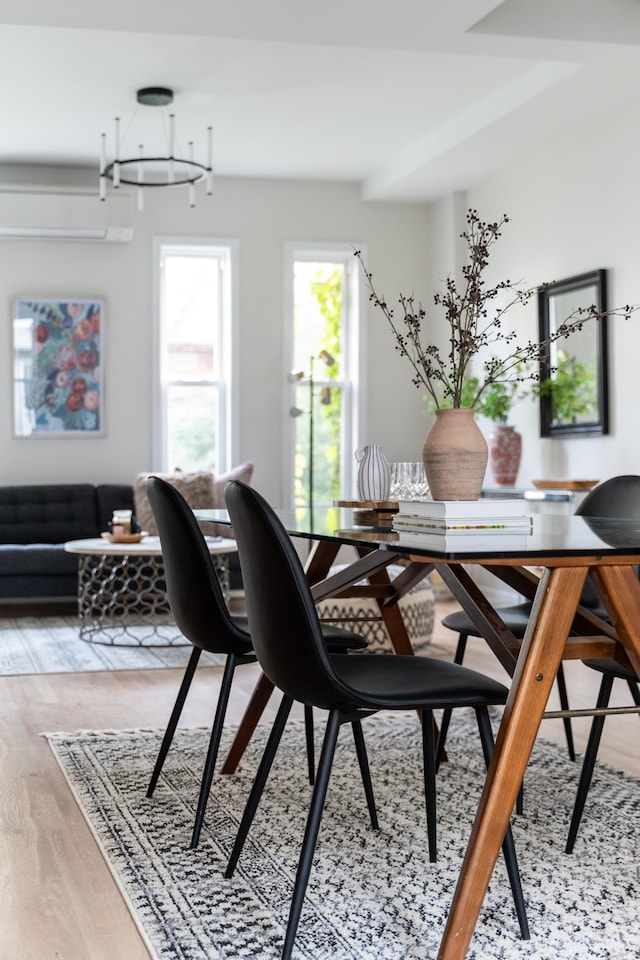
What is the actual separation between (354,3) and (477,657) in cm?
288

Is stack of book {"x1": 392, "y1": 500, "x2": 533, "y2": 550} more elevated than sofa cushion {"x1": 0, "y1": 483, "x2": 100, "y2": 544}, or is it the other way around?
stack of book {"x1": 392, "y1": 500, "x2": 533, "y2": 550}

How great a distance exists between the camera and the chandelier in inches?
230

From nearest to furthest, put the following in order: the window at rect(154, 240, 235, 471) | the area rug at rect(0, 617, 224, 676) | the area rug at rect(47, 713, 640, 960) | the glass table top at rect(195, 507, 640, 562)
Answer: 1. the glass table top at rect(195, 507, 640, 562)
2. the area rug at rect(47, 713, 640, 960)
3. the area rug at rect(0, 617, 224, 676)
4. the window at rect(154, 240, 235, 471)

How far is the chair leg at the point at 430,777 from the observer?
7.86 ft

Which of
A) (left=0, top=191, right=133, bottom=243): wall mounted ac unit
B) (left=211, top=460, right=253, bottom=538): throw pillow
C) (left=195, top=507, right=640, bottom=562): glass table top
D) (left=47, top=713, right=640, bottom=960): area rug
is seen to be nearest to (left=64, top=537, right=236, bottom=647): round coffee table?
(left=211, top=460, right=253, bottom=538): throw pillow

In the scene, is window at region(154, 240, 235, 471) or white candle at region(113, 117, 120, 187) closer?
white candle at region(113, 117, 120, 187)

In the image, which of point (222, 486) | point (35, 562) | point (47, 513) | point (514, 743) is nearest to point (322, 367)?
point (222, 486)

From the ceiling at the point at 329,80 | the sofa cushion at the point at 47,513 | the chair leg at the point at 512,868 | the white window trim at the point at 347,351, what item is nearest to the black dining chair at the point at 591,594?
the chair leg at the point at 512,868

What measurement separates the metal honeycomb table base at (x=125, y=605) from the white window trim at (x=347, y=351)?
152 cm

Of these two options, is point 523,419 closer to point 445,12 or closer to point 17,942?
point 445,12

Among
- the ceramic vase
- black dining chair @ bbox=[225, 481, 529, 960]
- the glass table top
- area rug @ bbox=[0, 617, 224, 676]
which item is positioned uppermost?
the ceramic vase

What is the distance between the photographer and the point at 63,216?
7297mm

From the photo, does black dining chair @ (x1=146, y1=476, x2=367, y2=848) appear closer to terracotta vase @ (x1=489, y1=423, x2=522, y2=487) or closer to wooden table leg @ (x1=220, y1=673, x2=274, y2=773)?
wooden table leg @ (x1=220, y1=673, x2=274, y2=773)

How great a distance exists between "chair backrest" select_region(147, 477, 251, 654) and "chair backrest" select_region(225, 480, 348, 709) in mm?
491
